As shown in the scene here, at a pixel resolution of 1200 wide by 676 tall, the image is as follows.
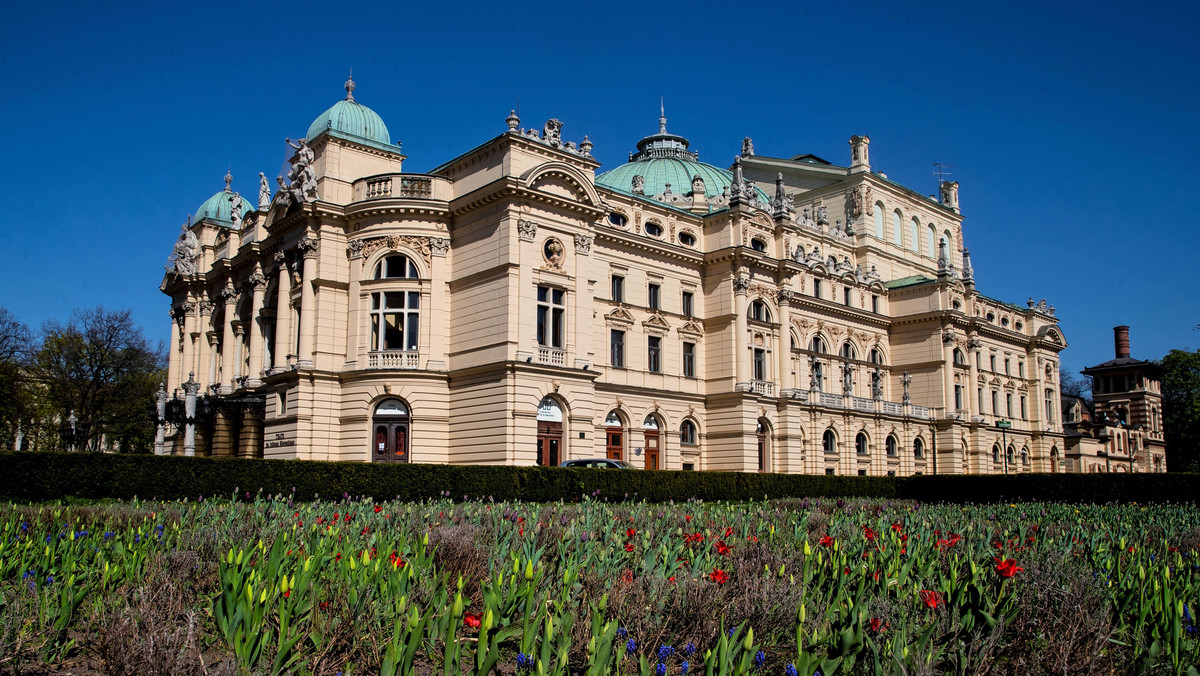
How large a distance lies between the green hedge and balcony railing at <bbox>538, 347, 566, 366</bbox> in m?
9.06

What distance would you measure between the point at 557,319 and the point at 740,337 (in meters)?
12.9

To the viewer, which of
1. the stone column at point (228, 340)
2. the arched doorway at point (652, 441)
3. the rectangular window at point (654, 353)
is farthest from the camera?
the stone column at point (228, 340)

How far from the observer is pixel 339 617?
6.70 meters

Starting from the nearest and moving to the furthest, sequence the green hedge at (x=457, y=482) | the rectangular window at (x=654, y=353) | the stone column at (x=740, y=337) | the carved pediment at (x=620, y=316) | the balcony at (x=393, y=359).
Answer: the green hedge at (x=457, y=482) → the balcony at (x=393, y=359) → the carved pediment at (x=620, y=316) → the rectangular window at (x=654, y=353) → the stone column at (x=740, y=337)

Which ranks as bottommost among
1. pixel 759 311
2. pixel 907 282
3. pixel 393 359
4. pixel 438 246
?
pixel 393 359

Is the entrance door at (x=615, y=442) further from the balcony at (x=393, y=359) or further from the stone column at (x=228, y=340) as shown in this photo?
the stone column at (x=228, y=340)

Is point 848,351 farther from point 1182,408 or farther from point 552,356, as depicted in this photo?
point 1182,408

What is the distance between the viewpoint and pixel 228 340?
50.8m

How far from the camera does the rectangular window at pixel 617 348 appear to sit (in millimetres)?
46750

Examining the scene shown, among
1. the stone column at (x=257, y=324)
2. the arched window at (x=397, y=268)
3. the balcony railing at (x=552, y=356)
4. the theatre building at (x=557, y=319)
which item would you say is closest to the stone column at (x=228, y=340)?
Answer: the theatre building at (x=557, y=319)

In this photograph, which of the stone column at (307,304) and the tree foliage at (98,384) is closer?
the stone column at (307,304)

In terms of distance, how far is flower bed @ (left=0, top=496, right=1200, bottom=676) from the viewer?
5820mm

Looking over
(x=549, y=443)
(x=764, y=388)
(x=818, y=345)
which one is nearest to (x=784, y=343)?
(x=764, y=388)

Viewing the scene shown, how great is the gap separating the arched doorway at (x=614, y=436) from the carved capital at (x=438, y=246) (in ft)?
38.9
